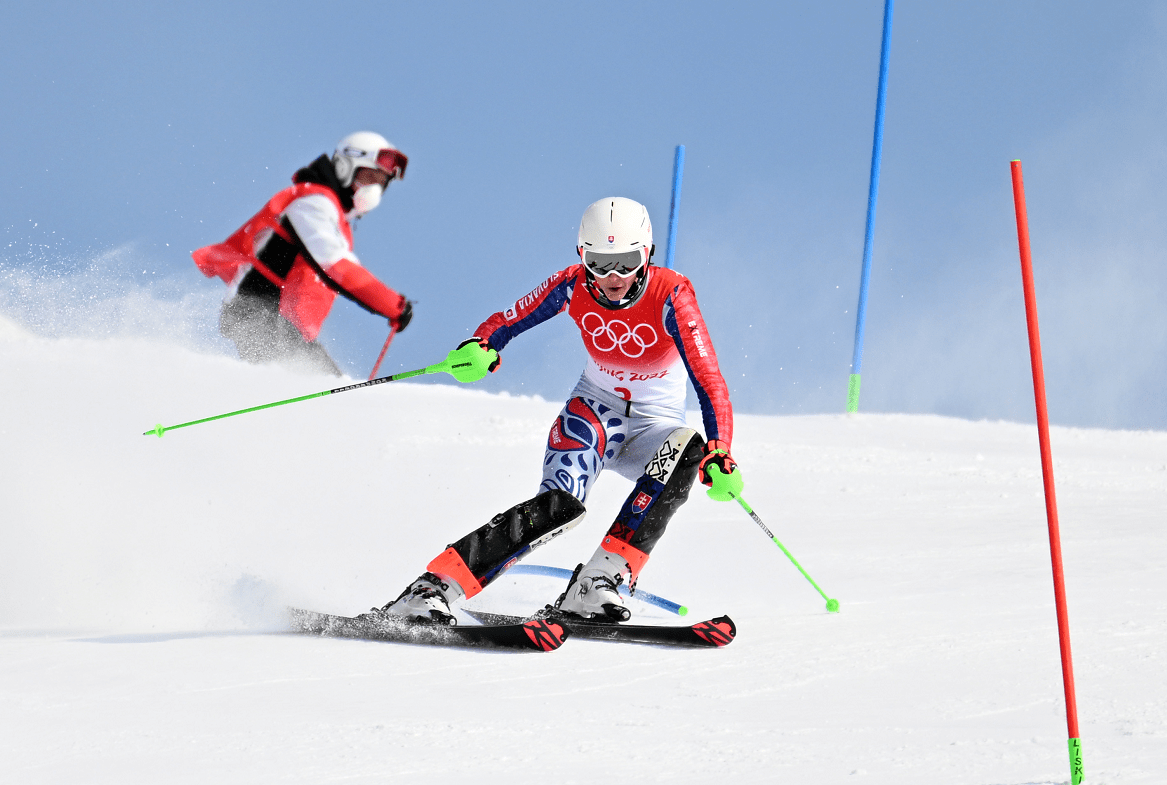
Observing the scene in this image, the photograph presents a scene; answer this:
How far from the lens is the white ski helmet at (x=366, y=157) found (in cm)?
565

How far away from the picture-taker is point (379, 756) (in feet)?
7.50

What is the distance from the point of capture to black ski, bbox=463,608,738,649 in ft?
11.5

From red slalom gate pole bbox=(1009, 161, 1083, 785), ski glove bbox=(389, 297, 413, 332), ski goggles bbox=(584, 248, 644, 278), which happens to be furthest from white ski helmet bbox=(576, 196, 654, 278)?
ski glove bbox=(389, 297, 413, 332)

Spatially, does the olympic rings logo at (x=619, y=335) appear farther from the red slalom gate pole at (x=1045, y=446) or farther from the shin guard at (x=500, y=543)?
the red slalom gate pole at (x=1045, y=446)

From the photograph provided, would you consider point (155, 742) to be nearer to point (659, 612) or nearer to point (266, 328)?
point (659, 612)

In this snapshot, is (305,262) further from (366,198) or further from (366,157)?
(366,157)

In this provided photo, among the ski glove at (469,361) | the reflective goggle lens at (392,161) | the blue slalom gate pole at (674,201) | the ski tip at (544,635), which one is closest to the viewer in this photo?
the ski tip at (544,635)

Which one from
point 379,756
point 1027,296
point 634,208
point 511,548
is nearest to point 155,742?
point 379,756

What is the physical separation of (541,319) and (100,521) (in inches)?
94.0

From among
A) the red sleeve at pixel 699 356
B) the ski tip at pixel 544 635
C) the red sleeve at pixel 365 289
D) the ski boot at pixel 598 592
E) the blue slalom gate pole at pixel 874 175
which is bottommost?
the ski tip at pixel 544 635

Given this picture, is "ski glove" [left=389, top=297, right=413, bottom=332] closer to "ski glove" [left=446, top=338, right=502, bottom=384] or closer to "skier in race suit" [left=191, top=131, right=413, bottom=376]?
"skier in race suit" [left=191, top=131, right=413, bottom=376]

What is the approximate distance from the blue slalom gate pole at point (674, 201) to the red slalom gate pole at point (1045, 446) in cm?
790

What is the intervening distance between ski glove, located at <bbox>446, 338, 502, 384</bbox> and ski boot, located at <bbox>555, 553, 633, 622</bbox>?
82cm

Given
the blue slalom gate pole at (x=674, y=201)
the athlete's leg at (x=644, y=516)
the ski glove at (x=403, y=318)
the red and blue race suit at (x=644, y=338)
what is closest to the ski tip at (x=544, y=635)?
the athlete's leg at (x=644, y=516)
